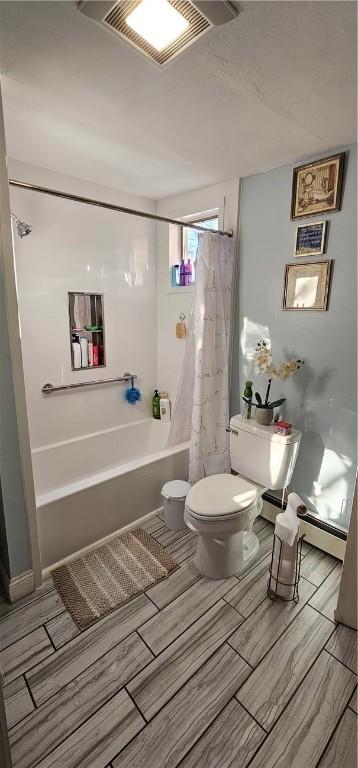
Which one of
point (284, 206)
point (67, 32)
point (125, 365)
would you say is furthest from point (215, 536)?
point (67, 32)

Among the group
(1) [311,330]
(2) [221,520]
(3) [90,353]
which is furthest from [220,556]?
(3) [90,353]

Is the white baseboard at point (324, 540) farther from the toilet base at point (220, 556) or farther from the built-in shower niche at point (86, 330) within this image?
the built-in shower niche at point (86, 330)

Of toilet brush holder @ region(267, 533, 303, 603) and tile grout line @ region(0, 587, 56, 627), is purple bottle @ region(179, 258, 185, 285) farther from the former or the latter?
tile grout line @ region(0, 587, 56, 627)

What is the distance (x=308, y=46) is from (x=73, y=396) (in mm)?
2303

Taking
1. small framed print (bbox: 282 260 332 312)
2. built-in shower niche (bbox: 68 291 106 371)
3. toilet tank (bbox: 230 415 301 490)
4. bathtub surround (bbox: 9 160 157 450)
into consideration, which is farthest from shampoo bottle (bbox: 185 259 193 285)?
toilet tank (bbox: 230 415 301 490)

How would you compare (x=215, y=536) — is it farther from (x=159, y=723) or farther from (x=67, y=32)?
(x=67, y=32)

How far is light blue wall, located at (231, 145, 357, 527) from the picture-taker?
69.3 inches

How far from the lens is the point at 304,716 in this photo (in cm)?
123

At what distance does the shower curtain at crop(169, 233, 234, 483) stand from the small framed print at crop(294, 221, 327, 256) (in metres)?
0.46

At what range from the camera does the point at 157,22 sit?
3.28 feet

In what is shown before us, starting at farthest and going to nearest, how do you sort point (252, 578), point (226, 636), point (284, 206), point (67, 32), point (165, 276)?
point (165, 276)
point (284, 206)
point (252, 578)
point (226, 636)
point (67, 32)

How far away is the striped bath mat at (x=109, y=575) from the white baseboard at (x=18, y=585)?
0.46ft

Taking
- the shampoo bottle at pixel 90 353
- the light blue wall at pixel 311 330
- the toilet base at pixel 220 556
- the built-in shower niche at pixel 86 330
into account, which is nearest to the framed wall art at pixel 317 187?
the light blue wall at pixel 311 330

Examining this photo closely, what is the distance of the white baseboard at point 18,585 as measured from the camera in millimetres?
1656
